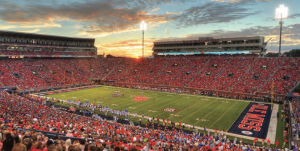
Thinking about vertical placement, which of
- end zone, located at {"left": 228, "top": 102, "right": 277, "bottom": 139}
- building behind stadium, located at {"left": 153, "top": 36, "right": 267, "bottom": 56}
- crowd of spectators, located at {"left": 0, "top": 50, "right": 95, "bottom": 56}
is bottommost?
end zone, located at {"left": 228, "top": 102, "right": 277, "bottom": 139}

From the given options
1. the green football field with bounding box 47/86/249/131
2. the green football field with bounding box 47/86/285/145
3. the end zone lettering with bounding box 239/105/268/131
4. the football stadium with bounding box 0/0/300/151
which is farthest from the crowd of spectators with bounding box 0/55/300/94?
the green football field with bounding box 47/86/249/131

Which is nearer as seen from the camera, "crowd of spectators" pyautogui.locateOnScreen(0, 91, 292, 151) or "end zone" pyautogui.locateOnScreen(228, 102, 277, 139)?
"crowd of spectators" pyautogui.locateOnScreen(0, 91, 292, 151)

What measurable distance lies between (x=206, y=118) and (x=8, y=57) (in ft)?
189

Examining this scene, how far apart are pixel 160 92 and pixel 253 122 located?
24161 mm

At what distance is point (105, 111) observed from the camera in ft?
89.2

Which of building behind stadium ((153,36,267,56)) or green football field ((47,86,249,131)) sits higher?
building behind stadium ((153,36,267,56))

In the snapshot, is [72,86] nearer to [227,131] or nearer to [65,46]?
[65,46]

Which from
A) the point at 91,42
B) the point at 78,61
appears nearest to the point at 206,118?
→ the point at 78,61

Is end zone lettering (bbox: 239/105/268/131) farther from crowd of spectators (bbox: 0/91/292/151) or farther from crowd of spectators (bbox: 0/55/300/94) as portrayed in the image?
crowd of spectators (bbox: 0/55/300/94)

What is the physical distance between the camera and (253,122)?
2408 centimetres

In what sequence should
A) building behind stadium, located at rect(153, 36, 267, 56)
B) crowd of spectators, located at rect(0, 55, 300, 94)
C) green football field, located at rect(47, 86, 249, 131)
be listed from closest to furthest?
green football field, located at rect(47, 86, 249, 131) → crowd of spectators, located at rect(0, 55, 300, 94) → building behind stadium, located at rect(153, 36, 267, 56)

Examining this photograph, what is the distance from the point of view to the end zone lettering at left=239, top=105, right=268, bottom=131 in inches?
893

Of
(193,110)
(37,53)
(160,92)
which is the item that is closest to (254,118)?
(193,110)

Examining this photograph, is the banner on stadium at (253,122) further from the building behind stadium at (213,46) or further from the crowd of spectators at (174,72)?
the building behind stadium at (213,46)
